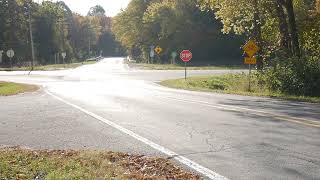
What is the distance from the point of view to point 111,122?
504 inches

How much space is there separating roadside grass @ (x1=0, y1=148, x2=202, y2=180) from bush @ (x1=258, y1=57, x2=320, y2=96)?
16092mm

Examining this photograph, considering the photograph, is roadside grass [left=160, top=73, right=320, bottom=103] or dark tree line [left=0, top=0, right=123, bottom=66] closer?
roadside grass [left=160, top=73, right=320, bottom=103]

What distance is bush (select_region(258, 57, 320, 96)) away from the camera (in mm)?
22625

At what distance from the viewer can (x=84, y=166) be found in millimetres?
7391

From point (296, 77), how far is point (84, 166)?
17.7m

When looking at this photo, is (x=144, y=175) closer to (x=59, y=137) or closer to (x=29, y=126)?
(x=59, y=137)

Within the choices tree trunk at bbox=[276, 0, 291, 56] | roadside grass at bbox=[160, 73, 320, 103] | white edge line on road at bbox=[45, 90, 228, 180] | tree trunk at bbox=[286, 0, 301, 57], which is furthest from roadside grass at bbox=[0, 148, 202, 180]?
tree trunk at bbox=[276, 0, 291, 56]

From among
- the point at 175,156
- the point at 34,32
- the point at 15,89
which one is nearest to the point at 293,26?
the point at 15,89

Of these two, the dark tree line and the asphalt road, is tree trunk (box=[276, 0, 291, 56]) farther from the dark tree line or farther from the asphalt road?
the dark tree line

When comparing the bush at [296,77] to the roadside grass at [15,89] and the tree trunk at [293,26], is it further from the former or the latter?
the roadside grass at [15,89]

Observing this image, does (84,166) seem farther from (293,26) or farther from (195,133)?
(293,26)

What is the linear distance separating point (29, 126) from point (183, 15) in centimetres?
6451

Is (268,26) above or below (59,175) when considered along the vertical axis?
above

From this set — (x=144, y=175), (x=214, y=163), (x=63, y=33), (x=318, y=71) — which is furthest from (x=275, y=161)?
(x=63, y=33)
